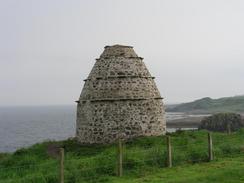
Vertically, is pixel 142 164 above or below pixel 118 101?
below

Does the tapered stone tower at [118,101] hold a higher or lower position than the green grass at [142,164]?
higher

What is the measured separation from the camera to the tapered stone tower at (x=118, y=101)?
68.3ft

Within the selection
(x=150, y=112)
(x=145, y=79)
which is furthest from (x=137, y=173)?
(x=145, y=79)

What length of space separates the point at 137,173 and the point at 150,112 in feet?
25.8

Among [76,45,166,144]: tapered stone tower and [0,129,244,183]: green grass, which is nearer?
[0,129,244,183]: green grass

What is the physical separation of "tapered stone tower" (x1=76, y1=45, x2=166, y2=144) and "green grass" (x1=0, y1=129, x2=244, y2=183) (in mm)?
1059

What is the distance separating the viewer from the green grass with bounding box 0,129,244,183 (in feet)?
43.0

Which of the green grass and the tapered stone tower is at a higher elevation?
the tapered stone tower

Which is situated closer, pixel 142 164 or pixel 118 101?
pixel 142 164

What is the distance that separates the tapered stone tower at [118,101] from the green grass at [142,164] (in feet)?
3.47

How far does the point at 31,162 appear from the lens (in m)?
17.9

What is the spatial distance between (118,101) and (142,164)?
676cm

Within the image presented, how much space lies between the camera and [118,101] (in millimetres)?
21016

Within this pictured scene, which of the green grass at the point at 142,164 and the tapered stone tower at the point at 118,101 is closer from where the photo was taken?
the green grass at the point at 142,164
